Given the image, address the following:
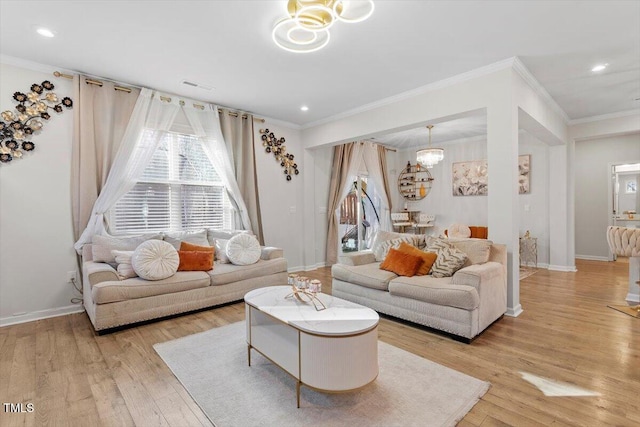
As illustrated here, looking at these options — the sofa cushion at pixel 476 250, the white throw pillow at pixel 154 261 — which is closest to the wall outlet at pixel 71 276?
the white throw pillow at pixel 154 261

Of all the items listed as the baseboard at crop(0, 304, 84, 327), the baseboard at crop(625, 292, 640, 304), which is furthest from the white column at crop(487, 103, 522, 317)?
the baseboard at crop(0, 304, 84, 327)

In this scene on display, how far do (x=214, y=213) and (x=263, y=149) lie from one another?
139 cm

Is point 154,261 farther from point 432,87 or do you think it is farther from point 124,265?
point 432,87

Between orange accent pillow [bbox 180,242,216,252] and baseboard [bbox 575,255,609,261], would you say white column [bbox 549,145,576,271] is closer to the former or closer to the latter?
baseboard [bbox 575,255,609,261]

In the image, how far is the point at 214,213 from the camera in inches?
189

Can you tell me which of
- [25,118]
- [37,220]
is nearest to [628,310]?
[37,220]

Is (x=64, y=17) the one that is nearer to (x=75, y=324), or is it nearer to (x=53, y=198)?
(x=53, y=198)

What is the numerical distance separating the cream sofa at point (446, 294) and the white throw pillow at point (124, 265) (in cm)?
241

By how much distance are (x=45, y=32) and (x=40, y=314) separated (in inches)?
114

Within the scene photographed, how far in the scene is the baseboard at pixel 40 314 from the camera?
3191mm

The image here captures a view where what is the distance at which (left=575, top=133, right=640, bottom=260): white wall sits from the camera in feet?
20.5

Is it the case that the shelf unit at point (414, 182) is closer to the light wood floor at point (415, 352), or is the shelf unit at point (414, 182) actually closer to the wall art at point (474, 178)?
the wall art at point (474, 178)

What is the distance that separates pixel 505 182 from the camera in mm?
3258

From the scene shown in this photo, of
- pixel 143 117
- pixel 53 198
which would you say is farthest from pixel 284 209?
pixel 53 198
